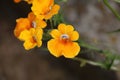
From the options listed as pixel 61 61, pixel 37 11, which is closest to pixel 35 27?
pixel 37 11

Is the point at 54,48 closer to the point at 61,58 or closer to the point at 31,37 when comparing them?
the point at 31,37

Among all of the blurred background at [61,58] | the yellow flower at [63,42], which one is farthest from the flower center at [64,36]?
the blurred background at [61,58]

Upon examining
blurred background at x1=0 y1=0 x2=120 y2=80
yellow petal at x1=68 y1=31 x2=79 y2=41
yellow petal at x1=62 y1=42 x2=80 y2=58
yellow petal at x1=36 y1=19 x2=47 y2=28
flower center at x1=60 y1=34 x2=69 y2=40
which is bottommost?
blurred background at x1=0 y1=0 x2=120 y2=80

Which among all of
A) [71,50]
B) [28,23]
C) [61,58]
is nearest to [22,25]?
[28,23]

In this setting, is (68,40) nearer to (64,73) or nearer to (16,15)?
(64,73)

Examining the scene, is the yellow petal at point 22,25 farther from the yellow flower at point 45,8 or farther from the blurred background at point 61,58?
the blurred background at point 61,58

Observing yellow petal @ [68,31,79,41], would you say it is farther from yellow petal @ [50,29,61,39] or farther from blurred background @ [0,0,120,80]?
blurred background @ [0,0,120,80]

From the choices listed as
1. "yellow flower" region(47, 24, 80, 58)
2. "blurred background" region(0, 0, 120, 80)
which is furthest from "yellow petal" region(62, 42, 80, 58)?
"blurred background" region(0, 0, 120, 80)
